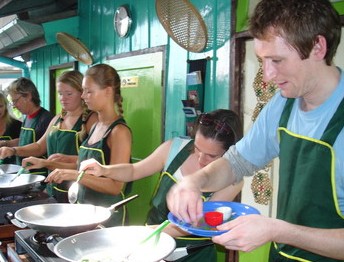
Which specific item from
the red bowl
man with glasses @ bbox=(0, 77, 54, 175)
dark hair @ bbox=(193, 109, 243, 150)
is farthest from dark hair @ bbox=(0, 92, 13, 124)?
the red bowl

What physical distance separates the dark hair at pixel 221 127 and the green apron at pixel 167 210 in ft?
0.65

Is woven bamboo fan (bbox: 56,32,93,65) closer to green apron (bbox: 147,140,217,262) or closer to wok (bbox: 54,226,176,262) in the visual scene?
green apron (bbox: 147,140,217,262)

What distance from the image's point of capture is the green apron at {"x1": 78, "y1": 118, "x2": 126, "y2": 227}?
7.51 feet

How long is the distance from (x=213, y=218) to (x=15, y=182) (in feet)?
5.17

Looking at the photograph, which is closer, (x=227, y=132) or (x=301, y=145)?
(x=301, y=145)

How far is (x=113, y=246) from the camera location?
52.4 inches

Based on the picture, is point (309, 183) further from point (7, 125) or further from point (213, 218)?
point (7, 125)

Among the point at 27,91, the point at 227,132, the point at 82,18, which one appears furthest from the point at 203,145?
the point at 82,18

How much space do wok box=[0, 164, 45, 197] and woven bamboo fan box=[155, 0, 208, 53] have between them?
1.21 meters

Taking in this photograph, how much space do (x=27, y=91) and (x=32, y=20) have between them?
3.88 ft

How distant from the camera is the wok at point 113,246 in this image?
1.20m

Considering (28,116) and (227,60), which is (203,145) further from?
(28,116)

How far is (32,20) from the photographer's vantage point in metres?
4.34

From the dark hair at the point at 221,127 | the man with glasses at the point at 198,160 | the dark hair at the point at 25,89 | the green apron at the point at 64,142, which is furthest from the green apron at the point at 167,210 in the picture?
the dark hair at the point at 25,89
